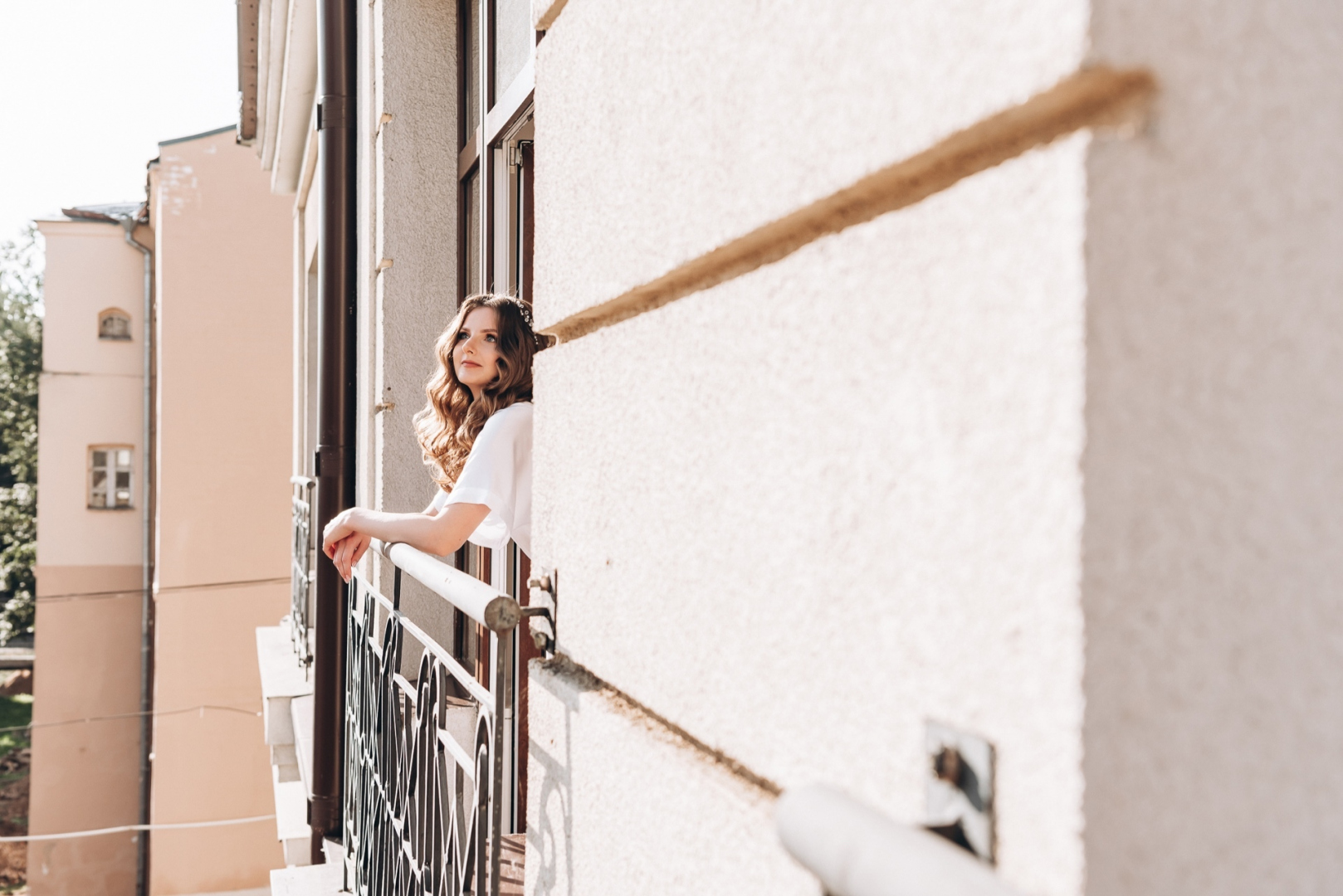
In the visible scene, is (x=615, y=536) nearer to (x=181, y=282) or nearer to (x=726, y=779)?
(x=726, y=779)

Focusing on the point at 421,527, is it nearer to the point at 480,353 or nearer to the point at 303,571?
the point at 480,353

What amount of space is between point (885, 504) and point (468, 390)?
2.33 meters

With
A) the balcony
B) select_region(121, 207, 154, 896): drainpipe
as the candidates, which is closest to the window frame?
select_region(121, 207, 154, 896): drainpipe

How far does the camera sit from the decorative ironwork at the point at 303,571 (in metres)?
6.58

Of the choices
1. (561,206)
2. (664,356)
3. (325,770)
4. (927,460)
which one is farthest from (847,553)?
(325,770)

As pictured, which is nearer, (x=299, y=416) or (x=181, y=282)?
(x=299, y=416)

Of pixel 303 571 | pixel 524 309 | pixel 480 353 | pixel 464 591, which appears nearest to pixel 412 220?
pixel 524 309

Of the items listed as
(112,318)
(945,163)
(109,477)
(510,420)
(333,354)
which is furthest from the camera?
(112,318)

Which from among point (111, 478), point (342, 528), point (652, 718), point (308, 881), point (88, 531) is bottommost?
point (308, 881)

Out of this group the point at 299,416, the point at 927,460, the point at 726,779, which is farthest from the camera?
the point at 299,416

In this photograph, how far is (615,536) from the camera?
145cm

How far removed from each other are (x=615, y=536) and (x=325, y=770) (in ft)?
13.5

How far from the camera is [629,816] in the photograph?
1.34 m

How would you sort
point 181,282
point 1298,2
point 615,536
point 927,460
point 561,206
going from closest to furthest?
point 1298,2, point 927,460, point 615,536, point 561,206, point 181,282
